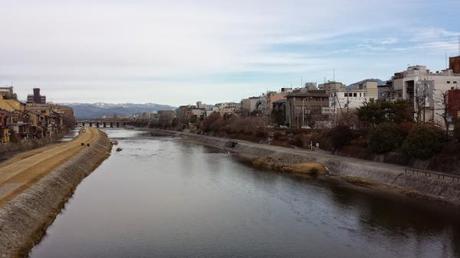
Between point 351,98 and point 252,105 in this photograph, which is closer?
point 351,98

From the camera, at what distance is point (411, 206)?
25.1 metres

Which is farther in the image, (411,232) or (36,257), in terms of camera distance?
(411,232)

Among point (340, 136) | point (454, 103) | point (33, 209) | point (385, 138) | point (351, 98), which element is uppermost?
point (351, 98)

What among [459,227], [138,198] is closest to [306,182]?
[138,198]

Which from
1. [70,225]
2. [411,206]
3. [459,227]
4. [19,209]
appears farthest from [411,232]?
[19,209]

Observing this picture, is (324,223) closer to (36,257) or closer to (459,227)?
(459,227)

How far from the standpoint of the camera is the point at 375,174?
32.3 m

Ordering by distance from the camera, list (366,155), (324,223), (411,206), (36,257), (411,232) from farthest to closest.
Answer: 1. (366,155)
2. (411,206)
3. (324,223)
4. (411,232)
5. (36,257)

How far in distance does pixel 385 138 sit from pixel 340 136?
7305mm

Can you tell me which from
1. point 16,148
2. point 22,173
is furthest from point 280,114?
point 22,173

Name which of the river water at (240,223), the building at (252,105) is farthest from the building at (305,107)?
the river water at (240,223)

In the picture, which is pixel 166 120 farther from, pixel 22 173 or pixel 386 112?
pixel 22 173

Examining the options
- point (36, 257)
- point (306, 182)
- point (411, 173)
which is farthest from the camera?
point (306, 182)

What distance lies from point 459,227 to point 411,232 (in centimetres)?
222
